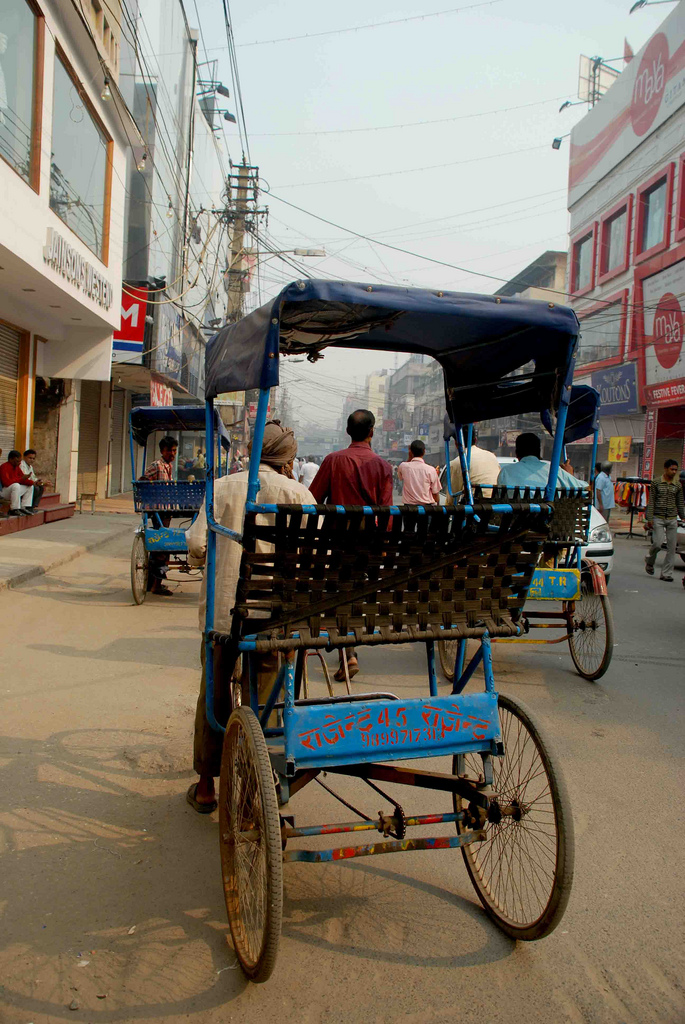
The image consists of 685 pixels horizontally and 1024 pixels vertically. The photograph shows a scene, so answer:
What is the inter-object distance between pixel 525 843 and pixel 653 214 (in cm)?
3128

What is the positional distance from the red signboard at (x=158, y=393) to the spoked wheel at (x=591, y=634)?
728 inches

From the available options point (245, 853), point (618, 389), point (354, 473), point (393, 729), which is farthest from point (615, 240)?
point (245, 853)

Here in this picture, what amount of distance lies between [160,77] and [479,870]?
24451 millimetres

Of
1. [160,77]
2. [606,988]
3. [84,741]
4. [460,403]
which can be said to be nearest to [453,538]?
[606,988]

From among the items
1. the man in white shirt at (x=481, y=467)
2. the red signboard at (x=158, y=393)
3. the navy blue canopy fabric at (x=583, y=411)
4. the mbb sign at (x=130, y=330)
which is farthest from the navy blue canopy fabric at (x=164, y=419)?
the red signboard at (x=158, y=393)

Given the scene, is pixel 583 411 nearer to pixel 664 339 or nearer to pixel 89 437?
pixel 89 437

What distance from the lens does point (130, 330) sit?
65.8 ft

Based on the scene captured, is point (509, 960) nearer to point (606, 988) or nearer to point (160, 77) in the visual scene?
point (606, 988)

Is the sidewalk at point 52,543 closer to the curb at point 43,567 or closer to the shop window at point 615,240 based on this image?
the curb at point 43,567

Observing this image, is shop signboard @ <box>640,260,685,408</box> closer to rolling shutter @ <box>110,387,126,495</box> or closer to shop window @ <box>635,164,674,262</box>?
shop window @ <box>635,164,674,262</box>

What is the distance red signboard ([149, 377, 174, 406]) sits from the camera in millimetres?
23312

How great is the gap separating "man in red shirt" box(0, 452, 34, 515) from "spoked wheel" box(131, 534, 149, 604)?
5962 millimetres

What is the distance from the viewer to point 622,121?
3184 centimetres

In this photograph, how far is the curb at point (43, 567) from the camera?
30.2 ft
